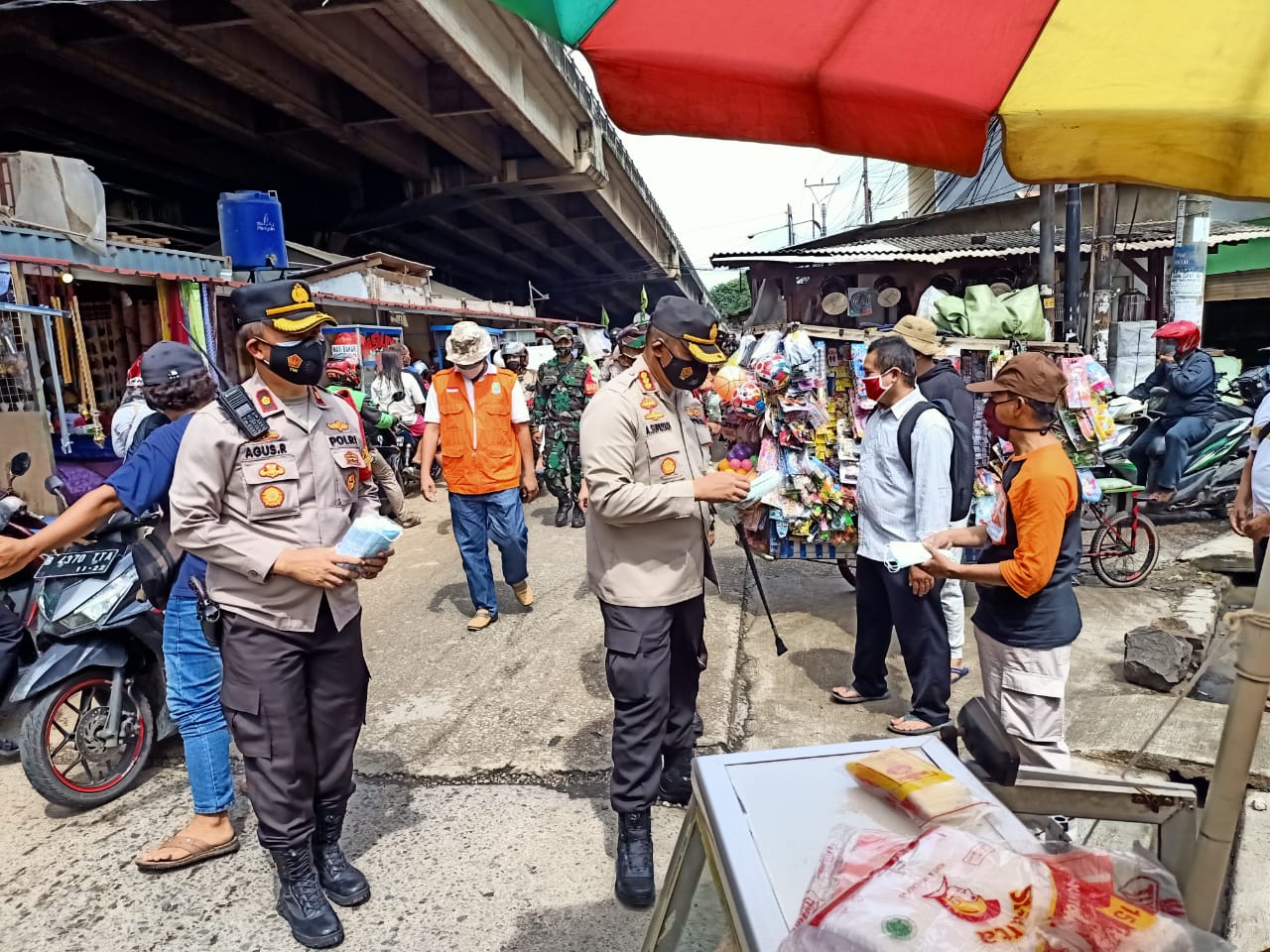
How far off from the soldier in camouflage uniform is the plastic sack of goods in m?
7.25

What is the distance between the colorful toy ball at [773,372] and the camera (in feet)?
15.9

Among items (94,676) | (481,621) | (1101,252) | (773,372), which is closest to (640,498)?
(773,372)

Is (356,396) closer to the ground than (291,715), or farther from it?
farther from it

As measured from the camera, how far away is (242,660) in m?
2.49

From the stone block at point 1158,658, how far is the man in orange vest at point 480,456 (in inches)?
146

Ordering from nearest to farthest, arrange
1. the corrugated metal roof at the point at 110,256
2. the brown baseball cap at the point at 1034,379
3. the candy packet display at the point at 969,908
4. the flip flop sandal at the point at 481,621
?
the candy packet display at the point at 969,908
the brown baseball cap at the point at 1034,379
the flip flop sandal at the point at 481,621
the corrugated metal roof at the point at 110,256

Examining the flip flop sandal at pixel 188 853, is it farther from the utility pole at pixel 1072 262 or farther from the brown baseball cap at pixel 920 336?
the utility pole at pixel 1072 262

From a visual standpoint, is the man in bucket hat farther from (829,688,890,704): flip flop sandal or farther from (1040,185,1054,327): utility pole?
(1040,185,1054,327): utility pole

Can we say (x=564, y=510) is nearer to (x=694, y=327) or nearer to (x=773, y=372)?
(x=773, y=372)

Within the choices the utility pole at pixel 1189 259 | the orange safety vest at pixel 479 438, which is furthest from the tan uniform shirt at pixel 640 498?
the utility pole at pixel 1189 259

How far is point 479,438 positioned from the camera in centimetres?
524

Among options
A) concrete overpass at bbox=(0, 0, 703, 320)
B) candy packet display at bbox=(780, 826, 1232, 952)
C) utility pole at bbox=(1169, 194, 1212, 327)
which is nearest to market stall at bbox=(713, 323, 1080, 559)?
concrete overpass at bbox=(0, 0, 703, 320)

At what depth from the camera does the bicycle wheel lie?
237 inches

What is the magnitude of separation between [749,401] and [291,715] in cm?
334
